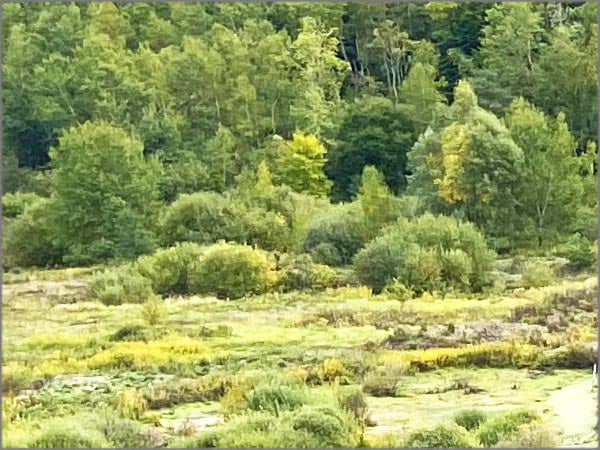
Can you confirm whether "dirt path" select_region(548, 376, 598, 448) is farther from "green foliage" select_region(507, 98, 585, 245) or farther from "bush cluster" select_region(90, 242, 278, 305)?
"bush cluster" select_region(90, 242, 278, 305)

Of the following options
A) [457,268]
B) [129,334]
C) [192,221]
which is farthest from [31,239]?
[457,268]

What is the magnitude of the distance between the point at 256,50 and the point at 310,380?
57.5 inches

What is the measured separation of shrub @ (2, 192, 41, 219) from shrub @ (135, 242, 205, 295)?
530 millimetres

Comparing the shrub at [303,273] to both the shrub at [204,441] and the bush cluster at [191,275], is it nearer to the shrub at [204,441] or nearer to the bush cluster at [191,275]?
the bush cluster at [191,275]

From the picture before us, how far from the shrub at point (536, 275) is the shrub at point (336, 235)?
2.36 ft

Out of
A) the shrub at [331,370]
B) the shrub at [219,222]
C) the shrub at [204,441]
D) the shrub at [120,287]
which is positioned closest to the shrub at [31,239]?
the shrub at [120,287]

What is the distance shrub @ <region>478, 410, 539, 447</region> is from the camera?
497cm

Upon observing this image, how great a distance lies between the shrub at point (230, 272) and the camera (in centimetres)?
518

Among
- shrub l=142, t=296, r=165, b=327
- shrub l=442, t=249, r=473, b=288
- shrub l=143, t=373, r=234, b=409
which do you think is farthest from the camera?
shrub l=442, t=249, r=473, b=288

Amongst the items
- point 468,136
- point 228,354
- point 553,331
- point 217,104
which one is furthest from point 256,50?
point 553,331

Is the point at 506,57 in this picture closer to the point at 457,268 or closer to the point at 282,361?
the point at 457,268

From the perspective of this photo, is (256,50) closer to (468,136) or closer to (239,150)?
(239,150)

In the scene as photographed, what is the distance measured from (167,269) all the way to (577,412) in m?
1.81

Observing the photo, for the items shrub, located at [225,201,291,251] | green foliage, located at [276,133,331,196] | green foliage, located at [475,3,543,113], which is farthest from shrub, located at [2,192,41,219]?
green foliage, located at [475,3,543,113]
